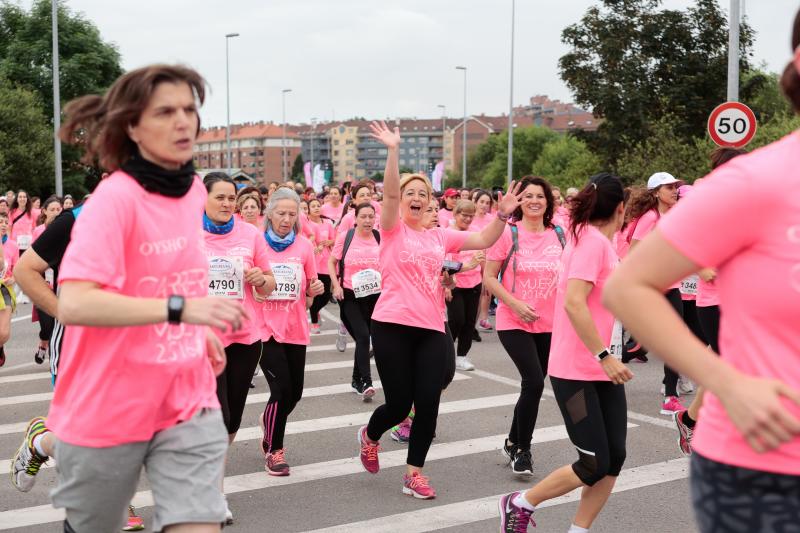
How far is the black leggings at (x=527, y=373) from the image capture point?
6.68m

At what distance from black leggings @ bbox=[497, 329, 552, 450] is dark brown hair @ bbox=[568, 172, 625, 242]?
71.8 inches

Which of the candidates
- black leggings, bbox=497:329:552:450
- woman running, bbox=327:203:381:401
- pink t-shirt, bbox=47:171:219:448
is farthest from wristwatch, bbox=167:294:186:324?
woman running, bbox=327:203:381:401

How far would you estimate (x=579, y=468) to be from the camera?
4816 millimetres

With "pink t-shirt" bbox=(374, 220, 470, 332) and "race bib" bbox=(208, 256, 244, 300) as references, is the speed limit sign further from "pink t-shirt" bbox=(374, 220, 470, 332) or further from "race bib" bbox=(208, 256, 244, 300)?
"race bib" bbox=(208, 256, 244, 300)

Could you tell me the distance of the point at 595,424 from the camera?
15.7 feet

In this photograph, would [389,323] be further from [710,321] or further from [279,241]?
[710,321]

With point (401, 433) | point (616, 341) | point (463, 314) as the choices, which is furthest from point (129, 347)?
Answer: point (463, 314)

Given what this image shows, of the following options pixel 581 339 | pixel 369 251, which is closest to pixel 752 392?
pixel 581 339

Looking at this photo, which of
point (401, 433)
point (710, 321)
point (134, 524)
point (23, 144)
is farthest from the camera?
point (23, 144)

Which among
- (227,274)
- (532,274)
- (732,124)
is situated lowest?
(532,274)

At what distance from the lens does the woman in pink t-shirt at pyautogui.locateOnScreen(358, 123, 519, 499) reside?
6.14 m

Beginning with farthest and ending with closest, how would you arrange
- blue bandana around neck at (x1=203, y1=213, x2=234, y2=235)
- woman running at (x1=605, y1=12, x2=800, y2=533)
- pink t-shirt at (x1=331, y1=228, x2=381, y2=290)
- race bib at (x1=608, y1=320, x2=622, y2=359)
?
pink t-shirt at (x1=331, y1=228, x2=381, y2=290) < blue bandana around neck at (x1=203, y1=213, x2=234, y2=235) < race bib at (x1=608, y1=320, x2=622, y2=359) < woman running at (x1=605, y1=12, x2=800, y2=533)

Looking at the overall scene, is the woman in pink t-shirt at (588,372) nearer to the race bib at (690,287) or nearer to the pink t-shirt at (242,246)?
the pink t-shirt at (242,246)

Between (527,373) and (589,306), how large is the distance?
192 centimetres
